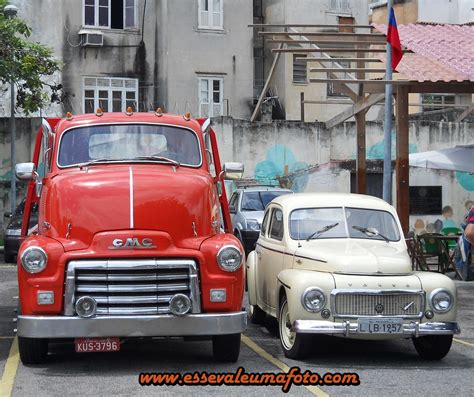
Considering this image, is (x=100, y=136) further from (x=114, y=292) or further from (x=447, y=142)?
(x=447, y=142)

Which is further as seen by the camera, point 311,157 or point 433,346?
point 311,157

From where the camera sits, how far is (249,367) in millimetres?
10797

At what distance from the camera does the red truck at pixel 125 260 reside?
1019cm

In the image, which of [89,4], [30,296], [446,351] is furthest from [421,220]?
[30,296]

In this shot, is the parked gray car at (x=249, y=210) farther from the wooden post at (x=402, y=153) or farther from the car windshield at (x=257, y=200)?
the wooden post at (x=402, y=153)

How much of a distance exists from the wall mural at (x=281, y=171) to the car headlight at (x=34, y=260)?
72.1 feet

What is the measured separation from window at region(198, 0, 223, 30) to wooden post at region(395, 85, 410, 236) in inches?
738

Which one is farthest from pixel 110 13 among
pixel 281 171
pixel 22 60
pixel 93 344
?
pixel 93 344

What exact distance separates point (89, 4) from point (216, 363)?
2770cm

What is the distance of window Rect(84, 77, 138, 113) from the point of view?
3669 cm

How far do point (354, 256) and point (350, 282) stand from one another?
0.50m

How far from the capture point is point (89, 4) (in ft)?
121

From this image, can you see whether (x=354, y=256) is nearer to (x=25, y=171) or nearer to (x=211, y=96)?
(x=25, y=171)

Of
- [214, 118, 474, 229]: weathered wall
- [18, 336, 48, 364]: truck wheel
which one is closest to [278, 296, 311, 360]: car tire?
[18, 336, 48, 364]: truck wheel
